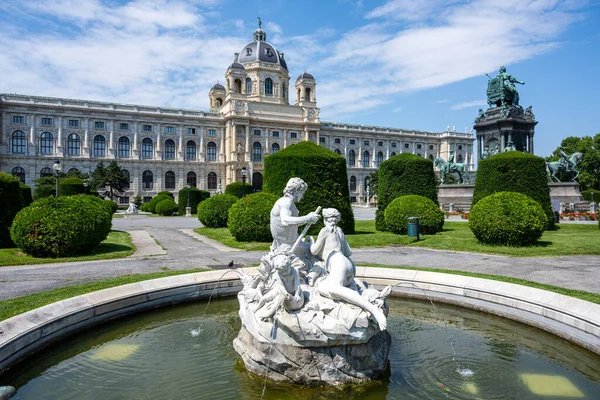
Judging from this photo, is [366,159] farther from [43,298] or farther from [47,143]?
[43,298]

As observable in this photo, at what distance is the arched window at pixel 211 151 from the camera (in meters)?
65.4

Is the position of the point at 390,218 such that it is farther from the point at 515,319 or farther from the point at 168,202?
the point at 168,202

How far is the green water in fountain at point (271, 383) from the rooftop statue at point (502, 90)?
3161 centimetres

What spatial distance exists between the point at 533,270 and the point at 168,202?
109 ft

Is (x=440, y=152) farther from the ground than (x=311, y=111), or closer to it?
closer to it

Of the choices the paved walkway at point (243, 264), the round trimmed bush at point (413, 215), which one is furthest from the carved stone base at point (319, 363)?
the round trimmed bush at point (413, 215)

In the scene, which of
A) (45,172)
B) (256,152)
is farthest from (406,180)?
(45,172)

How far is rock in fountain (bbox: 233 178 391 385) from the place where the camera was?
12.9 ft

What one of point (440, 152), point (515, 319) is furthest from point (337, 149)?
point (515, 319)

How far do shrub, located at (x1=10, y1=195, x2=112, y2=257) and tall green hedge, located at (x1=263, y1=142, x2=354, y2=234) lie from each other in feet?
22.6

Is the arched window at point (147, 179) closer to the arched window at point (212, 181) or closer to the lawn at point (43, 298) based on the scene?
the arched window at point (212, 181)

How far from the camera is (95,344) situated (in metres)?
5.12

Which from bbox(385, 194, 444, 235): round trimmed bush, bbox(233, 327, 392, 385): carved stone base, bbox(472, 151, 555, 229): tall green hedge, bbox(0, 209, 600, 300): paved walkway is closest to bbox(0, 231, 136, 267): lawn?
bbox(0, 209, 600, 300): paved walkway

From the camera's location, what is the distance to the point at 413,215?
16.2 metres
